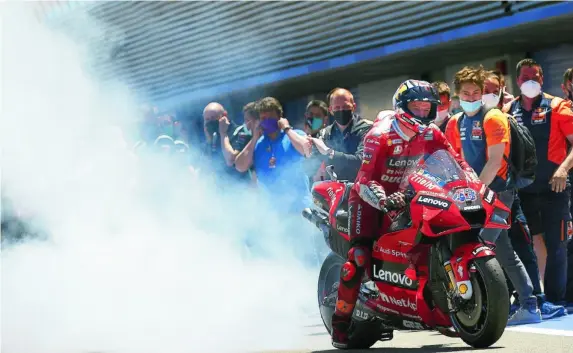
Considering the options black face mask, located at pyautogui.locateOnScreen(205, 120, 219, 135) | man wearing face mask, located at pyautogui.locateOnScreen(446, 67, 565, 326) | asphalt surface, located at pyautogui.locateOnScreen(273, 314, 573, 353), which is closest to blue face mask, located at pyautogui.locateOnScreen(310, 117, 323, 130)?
black face mask, located at pyautogui.locateOnScreen(205, 120, 219, 135)

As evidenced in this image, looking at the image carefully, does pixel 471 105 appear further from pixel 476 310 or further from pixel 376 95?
pixel 376 95

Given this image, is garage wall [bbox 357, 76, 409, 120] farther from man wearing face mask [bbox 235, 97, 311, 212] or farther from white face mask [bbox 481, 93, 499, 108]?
white face mask [bbox 481, 93, 499, 108]

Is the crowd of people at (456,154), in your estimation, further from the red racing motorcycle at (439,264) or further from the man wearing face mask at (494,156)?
the red racing motorcycle at (439,264)

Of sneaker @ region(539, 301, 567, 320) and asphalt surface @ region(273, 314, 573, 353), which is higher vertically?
asphalt surface @ region(273, 314, 573, 353)

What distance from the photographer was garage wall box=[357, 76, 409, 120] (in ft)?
66.8

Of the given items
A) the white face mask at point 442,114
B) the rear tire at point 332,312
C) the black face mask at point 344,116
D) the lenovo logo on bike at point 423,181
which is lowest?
the rear tire at point 332,312

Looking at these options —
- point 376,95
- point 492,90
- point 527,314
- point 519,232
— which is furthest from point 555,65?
point 527,314

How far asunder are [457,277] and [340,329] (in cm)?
122

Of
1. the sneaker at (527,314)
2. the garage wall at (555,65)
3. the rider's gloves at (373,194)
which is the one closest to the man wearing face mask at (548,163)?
the sneaker at (527,314)

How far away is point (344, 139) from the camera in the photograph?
9758mm

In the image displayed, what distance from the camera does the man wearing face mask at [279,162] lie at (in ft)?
37.4

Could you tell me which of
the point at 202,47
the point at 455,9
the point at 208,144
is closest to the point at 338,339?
the point at 208,144

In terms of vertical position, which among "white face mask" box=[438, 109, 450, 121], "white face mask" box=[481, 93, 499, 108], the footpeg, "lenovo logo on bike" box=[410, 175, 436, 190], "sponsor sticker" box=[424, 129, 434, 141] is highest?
"sponsor sticker" box=[424, 129, 434, 141]

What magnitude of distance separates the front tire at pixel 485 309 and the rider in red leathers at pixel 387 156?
2.35 feet
